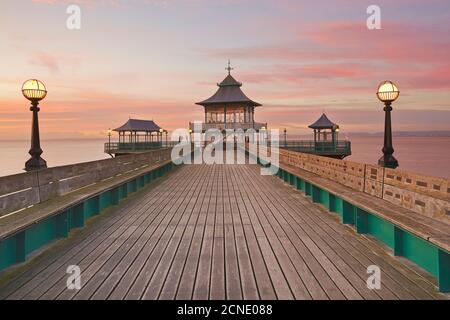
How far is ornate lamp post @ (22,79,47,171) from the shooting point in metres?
8.06

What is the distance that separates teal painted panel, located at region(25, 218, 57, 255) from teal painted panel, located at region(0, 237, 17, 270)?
336mm

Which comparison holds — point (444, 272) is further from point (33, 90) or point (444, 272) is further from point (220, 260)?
point (33, 90)

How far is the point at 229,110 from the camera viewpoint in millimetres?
58656

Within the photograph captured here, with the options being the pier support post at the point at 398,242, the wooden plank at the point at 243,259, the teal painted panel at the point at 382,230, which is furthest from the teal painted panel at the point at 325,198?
the pier support post at the point at 398,242

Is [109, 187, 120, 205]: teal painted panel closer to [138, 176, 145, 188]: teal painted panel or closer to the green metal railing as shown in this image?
[138, 176, 145, 188]: teal painted panel

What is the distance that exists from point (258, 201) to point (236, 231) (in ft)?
11.9

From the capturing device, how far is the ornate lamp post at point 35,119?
8062 millimetres

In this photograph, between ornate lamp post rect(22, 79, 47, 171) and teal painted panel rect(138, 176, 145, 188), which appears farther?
teal painted panel rect(138, 176, 145, 188)

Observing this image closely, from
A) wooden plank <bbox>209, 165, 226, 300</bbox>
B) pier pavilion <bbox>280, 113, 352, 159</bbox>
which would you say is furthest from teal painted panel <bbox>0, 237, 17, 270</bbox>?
pier pavilion <bbox>280, 113, 352, 159</bbox>

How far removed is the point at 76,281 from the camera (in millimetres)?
4770

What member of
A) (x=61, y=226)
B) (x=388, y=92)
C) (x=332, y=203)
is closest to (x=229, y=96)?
(x=332, y=203)

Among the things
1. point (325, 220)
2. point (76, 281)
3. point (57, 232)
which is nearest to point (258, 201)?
point (325, 220)

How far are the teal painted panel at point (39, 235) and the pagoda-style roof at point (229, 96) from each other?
50.1 meters
